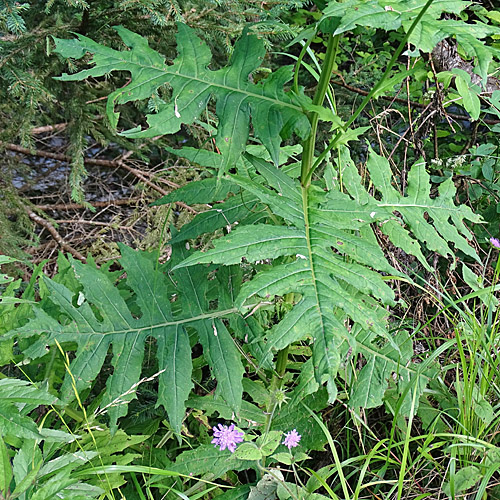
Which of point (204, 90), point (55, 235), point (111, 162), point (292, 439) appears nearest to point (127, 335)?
point (292, 439)

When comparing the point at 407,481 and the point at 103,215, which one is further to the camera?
the point at 103,215

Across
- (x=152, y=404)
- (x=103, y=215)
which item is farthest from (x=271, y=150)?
(x=103, y=215)

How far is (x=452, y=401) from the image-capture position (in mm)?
1581

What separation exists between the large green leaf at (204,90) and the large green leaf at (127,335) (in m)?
0.45

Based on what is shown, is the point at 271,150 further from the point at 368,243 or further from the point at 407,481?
the point at 407,481

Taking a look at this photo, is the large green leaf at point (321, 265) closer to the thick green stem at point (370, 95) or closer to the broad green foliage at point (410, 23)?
the thick green stem at point (370, 95)

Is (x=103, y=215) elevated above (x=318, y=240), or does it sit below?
below

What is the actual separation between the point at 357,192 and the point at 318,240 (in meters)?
0.52

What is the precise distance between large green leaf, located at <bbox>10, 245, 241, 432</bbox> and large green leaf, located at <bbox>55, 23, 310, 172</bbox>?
455 millimetres

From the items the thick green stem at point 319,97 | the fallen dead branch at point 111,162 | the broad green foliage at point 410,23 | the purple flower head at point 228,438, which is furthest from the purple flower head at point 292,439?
the fallen dead branch at point 111,162

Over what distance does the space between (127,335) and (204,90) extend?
0.68 metres

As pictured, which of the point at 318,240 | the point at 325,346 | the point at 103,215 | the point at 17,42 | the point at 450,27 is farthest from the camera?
the point at 103,215

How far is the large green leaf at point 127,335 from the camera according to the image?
4.33ft

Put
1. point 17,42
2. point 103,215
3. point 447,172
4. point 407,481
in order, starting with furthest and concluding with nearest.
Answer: point 103,215, point 447,172, point 17,42, point 407,481
